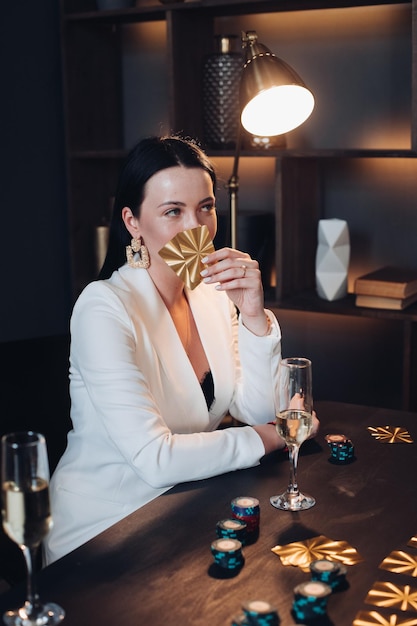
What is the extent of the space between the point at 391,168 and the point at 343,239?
1.17 feet

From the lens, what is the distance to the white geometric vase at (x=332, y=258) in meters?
2.90

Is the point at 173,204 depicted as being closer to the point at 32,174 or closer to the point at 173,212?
the point at 173,212

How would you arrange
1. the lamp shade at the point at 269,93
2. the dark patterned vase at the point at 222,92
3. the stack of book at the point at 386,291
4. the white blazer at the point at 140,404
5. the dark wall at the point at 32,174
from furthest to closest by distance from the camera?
the dark wall at the point at 32,174
the dark patterned vase at the point at 222,92
the stack of book at the point at 386,291
the lamp shade at the point at 269,93
the white blazer at the point at 140,404

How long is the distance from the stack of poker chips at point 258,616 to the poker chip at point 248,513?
26 cm

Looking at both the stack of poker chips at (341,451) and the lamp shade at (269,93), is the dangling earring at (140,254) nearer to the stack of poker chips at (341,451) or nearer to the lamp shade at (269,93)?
the lamp shade at (269,93)

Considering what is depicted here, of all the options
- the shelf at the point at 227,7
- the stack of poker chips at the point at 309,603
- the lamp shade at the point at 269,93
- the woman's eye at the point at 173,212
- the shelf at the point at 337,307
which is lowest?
the stack of poker chips at the point at 309,603

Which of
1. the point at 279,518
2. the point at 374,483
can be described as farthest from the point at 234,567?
the point at 374,483

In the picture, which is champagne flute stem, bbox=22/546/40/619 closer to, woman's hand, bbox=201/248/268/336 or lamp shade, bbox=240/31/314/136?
woman's hand, bbox=201/248/268/336

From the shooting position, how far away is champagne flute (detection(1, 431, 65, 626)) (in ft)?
3.43

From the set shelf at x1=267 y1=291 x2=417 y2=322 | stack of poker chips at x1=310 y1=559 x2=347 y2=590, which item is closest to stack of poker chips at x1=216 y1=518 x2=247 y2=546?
stack of poker chips at x1=310 y1=559 x2=347 y2=590

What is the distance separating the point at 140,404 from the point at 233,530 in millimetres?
440

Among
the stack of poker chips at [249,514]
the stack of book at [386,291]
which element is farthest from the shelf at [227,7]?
the stack of poker chips at [249,514]

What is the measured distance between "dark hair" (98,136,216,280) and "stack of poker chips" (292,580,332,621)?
1.11 m

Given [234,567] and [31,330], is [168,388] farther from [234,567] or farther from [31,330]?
[31,330]
